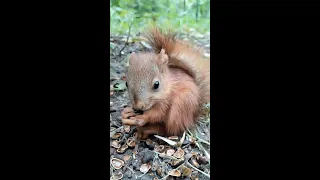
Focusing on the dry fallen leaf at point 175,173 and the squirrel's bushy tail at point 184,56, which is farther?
the squirrel's bushy tail at point 184,56

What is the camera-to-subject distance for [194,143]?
5.79ft

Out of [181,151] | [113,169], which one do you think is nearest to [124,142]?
[113,169]

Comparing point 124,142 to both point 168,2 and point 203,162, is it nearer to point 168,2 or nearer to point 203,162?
point 203,162

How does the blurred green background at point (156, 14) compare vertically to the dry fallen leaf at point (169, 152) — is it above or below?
above

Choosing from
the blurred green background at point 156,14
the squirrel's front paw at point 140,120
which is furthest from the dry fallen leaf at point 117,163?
the blurred green background at point 156,14

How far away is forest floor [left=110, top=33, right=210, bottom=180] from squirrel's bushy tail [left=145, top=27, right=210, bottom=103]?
0.05 m

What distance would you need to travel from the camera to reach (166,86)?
5.90 feet

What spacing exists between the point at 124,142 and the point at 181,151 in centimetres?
29

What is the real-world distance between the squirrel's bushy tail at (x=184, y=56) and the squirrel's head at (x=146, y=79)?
0.25 feet

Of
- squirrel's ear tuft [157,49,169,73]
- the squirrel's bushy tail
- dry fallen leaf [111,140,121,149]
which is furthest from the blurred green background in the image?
dry fallen leaf [111,140,121,149]

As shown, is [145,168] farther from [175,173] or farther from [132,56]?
[132,56]

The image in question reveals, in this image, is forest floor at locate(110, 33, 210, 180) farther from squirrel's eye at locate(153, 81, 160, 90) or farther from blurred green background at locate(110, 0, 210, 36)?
squirrel's eye at locate(153, 81, 160, 90)

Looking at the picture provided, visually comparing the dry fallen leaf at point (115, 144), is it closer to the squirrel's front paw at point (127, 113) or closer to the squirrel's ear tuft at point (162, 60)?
the squirrel's front paw at point (127, 113)

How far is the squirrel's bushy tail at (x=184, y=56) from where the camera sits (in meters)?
1.83
